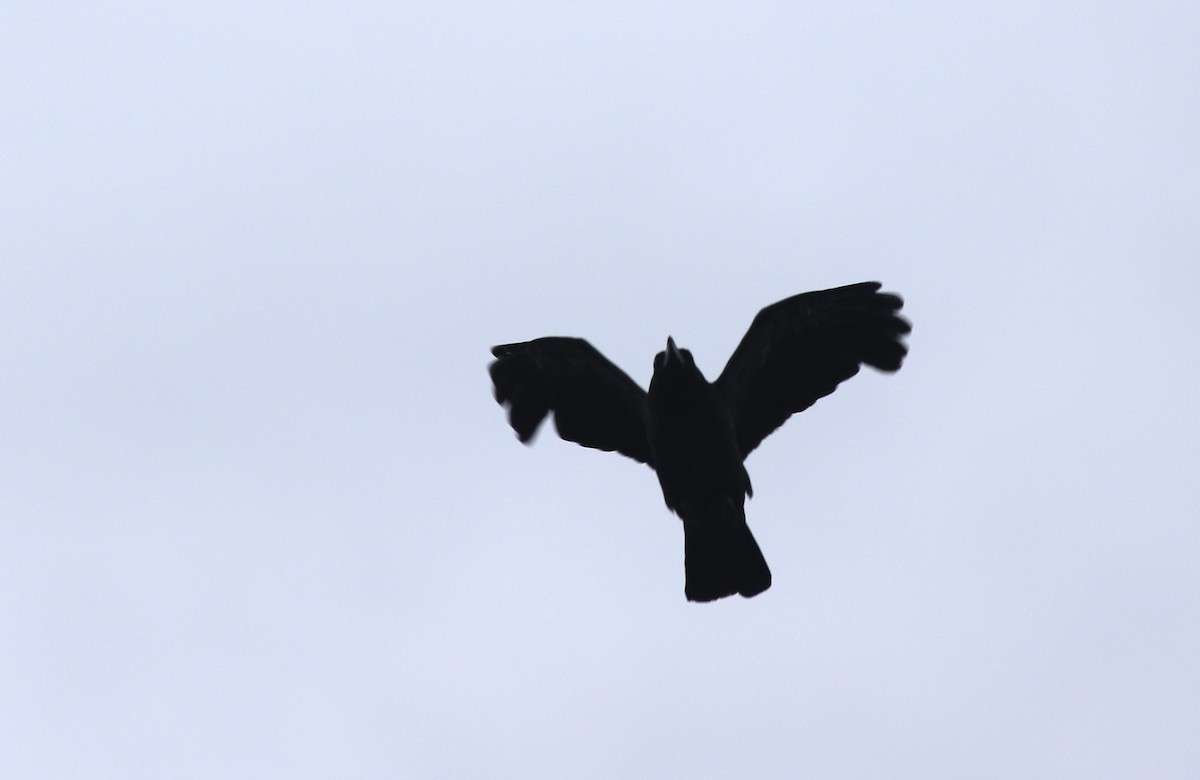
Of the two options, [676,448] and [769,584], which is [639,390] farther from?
[769,584]

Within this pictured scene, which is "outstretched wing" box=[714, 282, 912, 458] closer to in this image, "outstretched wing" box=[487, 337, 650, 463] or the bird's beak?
the bird's beak

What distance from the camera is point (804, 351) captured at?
9.07m

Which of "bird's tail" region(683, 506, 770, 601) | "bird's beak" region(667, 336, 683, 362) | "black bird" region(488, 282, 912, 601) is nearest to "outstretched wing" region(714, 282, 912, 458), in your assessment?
"black bird" region(488, 282, 912, 601)

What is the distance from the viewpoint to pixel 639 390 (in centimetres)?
921

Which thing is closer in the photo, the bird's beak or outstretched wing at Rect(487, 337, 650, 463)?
the bird's beak

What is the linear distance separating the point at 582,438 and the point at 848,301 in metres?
2.26

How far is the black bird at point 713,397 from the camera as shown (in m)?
8.34

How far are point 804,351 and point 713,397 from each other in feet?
3.44

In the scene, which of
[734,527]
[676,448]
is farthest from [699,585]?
[676,448]

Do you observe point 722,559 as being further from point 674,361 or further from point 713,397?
point 674,361

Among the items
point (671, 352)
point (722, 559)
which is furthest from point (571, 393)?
point (722, 559)

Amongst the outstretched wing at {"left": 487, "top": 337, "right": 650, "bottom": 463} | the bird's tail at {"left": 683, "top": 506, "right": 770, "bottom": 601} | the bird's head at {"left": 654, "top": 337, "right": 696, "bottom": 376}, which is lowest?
the bird's tail at {"left": 683, "top": 506, "right": 770, "bottom": 601}

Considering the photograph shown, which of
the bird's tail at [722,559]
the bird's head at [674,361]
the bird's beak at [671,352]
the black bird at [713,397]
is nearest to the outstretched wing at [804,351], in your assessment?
the black bird at [713,397]

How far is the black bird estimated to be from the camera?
8.34 m
